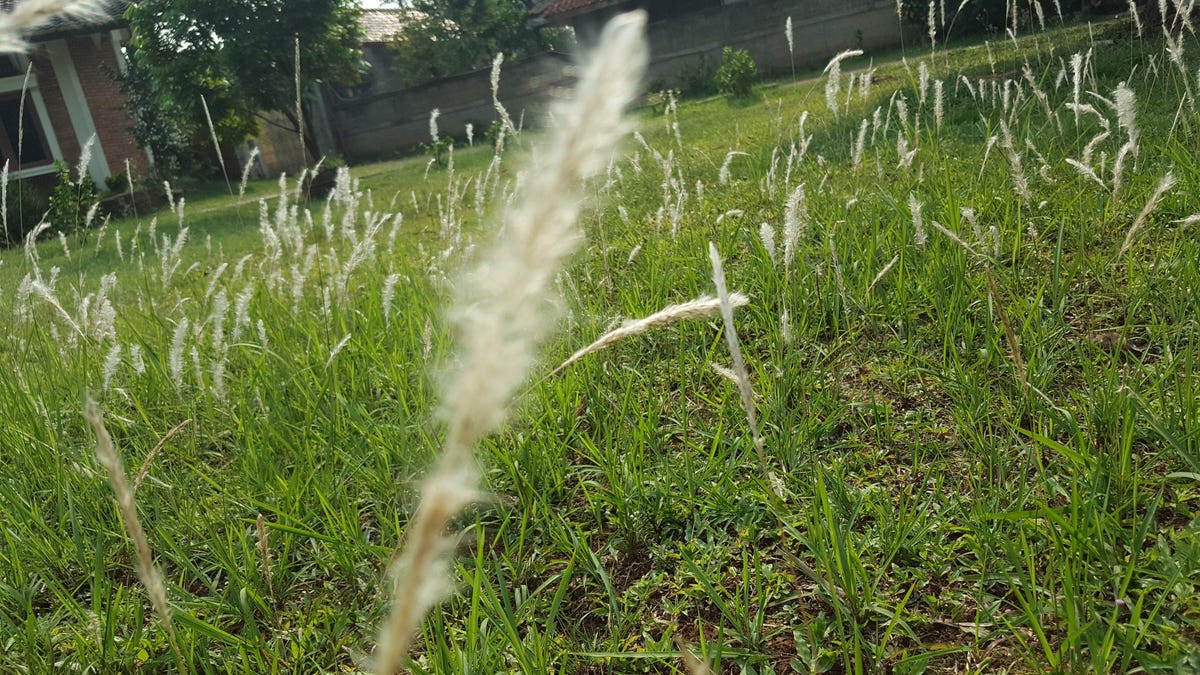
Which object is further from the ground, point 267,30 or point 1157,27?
point 267,30

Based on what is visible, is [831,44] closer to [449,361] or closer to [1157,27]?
[1157,27]

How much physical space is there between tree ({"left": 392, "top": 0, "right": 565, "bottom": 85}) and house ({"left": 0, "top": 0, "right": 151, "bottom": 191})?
1301 cm

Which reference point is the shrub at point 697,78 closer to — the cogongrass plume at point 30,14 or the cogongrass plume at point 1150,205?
the cogongrass plume at point 1150,205

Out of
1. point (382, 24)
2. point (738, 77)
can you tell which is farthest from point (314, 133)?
point (382, 24)

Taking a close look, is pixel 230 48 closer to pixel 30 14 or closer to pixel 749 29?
pixel 749 29

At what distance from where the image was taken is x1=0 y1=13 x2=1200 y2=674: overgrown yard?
1438mm

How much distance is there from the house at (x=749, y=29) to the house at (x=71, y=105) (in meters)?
13.9

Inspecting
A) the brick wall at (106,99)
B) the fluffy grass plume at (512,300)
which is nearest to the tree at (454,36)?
the brick wall at (106,99)

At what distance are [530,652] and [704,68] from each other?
894 inches

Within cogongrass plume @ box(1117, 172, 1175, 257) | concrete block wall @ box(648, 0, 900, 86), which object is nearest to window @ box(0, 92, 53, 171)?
concrete block wall @ box(648, 0, 900, 86)

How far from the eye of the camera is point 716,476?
1.98 m

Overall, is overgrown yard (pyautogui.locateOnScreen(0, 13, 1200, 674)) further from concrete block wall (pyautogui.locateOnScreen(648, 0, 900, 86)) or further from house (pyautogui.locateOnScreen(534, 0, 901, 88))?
concrete block wall (pyautogui.locateOnScreen(648, 0, 900, 86))

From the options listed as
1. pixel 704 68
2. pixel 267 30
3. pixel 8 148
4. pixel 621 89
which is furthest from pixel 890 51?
pixel 8 148

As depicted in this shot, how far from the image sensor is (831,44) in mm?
20891
